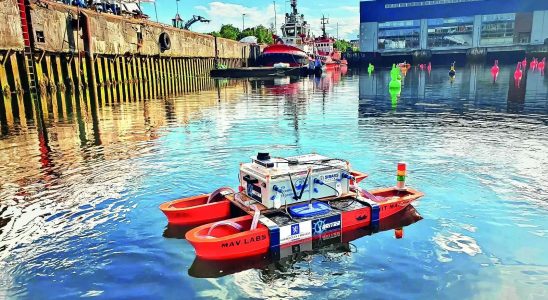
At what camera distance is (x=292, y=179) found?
7.63m

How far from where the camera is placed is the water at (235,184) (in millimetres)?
6281

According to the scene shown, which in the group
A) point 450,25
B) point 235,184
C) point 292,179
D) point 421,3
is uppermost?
point 421,3

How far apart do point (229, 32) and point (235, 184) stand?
355ft

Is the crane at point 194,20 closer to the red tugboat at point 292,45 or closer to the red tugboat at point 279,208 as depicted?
the red tugboat at point 292,45

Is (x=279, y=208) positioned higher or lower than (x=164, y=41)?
lower

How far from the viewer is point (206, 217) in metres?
8.50

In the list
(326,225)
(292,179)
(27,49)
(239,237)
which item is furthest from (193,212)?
(27,49)

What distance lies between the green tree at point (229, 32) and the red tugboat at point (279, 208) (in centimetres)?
10614

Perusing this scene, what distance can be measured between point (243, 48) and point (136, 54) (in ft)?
141

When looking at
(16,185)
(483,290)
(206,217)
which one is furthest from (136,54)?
(483,290)

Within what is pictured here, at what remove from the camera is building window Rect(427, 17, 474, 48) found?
9709 centimetres

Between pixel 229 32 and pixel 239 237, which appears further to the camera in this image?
pixel 229 32

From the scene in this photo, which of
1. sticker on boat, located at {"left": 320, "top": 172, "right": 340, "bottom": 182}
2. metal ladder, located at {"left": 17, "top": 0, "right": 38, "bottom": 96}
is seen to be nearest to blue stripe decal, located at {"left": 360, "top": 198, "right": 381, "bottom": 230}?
sticker on boat, located at {"left": 320, "top": 172, "right": 340, "bottom": 182}

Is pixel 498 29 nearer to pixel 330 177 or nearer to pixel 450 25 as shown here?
pixel 450 25
